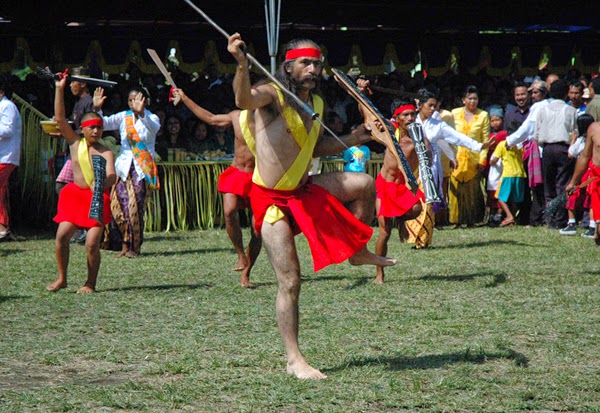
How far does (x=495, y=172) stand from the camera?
1429cm

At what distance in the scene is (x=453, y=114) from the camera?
562 inches

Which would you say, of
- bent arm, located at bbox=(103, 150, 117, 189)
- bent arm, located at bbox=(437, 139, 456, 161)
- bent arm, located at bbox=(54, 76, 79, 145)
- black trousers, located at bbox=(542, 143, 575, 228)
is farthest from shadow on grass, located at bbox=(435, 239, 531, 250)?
bent arm, located at bbox=(54, 76, 79, 145)

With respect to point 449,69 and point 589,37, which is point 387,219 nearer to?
point 449,69

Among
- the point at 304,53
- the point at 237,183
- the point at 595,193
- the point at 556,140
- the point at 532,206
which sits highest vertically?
the point at 304,53

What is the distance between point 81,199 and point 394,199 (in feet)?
9.11

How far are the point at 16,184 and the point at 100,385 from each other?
8.65 meters

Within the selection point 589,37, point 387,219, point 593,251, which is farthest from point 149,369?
point 589,37

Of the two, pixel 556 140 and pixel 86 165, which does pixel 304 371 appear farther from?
pixel 556 140

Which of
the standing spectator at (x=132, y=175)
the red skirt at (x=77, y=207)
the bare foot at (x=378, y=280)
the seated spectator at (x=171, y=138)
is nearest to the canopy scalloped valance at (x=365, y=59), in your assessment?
the seated spectator at (x=171, y=138)

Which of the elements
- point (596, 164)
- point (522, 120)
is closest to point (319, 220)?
point (596, 164)

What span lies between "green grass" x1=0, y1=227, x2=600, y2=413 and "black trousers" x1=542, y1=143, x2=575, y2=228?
2822mm

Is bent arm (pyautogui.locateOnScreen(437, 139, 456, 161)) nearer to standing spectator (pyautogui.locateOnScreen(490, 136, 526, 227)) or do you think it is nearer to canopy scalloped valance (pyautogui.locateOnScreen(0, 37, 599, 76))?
standing spectator (pyautogui.locateOnScreen(490, 136, 526, 227))

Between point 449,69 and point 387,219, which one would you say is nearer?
point 387,219

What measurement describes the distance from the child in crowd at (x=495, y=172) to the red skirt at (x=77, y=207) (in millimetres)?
7100
